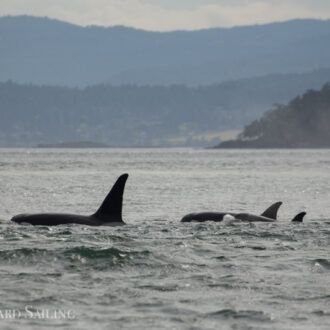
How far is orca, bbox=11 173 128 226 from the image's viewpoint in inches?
845

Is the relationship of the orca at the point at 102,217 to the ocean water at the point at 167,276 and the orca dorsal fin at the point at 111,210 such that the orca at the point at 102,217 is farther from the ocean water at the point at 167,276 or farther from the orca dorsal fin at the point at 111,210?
the ocean water at the point at 167,276

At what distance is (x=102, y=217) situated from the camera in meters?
22.0

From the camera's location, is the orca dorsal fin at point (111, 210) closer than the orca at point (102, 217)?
No

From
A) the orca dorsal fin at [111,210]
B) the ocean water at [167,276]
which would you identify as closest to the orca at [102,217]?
the orca dorsal fin at [111,210]

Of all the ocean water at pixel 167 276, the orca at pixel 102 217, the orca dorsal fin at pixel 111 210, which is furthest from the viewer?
the orca dorsal fin at pixel 111 210

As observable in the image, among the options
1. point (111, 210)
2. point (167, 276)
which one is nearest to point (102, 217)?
point (111, 210)

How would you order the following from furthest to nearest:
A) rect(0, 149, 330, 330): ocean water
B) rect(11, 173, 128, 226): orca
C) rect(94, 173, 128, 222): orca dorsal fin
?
rect(94, 173, 128, 222): orca dorsal fin → rect(11, 173, 128, 226): orca → rect(0, 149, 330, 330): ocean water

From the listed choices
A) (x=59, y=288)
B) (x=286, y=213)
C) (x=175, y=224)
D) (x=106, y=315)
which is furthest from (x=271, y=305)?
(x=286, y=213)

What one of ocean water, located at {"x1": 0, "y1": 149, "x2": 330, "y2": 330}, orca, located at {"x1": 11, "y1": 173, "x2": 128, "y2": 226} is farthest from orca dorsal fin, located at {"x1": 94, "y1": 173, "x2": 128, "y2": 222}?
ocean water, located at {"x1": 0, "y1": 149, "x2": 330, "y2": 330}

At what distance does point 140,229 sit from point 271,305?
381 inches

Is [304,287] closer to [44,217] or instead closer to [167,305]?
[167,305]

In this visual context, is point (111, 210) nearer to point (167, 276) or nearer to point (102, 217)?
point (102, 217)

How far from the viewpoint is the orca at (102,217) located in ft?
70.4

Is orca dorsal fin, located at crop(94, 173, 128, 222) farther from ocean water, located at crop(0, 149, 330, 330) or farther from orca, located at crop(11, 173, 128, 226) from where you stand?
ocean water, located at crop(0, 149, 330, 330)
